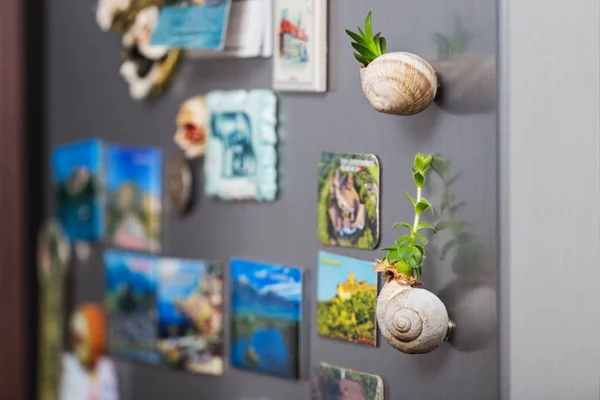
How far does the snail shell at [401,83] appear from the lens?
1.16m

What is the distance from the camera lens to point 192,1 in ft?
5.10

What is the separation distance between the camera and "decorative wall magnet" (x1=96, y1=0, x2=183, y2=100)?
64.4 inches

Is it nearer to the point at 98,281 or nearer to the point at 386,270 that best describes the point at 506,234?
the point at 386,270

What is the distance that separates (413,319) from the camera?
114cm

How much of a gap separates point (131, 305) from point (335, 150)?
0.61 metres

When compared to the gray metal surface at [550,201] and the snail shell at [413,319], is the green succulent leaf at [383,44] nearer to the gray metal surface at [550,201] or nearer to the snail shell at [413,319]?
the gray metal surface at [550,201]

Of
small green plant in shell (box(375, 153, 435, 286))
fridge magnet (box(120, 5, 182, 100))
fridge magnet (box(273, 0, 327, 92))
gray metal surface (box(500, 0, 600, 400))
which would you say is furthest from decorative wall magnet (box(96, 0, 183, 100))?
gray metal surface (box(500, 0, 600, 400))

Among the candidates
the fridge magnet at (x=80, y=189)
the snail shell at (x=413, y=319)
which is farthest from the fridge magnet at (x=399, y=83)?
the fridge magnet at (x=80, y=189)

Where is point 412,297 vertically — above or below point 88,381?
above

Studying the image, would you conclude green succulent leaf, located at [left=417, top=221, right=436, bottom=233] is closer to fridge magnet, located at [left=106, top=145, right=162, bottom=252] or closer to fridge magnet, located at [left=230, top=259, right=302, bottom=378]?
fridge magnet, located at [left=230, top=259, right=302, bottom=378]

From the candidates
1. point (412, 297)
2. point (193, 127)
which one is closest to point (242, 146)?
point (193, 127)

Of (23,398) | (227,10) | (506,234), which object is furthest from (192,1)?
(23,398)

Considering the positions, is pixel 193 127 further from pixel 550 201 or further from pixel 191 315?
pixel 550 201

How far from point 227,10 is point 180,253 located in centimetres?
43
